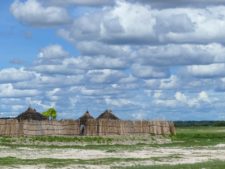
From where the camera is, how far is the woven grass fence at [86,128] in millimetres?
56969

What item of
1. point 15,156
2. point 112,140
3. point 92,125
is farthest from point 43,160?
point 92,125

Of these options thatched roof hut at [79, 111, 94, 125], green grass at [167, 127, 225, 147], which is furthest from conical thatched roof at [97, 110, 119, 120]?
green grass at [167, 127, 225, 147]

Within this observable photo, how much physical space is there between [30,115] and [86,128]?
8.44 meters

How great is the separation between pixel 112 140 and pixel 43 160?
2361cm

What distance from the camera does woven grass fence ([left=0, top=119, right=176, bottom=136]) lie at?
187ft

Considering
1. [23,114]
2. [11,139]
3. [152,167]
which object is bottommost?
[152,167]

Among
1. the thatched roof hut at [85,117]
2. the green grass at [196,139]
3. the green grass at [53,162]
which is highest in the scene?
the thatched roof hut at [85,117]

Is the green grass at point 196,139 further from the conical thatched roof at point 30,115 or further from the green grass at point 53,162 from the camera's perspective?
the green grass at point 53,162

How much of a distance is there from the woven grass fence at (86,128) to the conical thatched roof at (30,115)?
292 inches

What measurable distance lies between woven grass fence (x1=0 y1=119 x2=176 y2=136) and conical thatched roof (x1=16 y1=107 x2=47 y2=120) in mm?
7425

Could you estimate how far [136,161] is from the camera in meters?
32.5

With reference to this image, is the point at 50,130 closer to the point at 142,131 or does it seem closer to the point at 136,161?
the point at 142,131

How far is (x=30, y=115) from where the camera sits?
228 feet

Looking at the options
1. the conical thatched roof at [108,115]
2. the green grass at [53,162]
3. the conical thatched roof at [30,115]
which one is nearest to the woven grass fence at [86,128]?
the conical thatched roof at [108,115]
